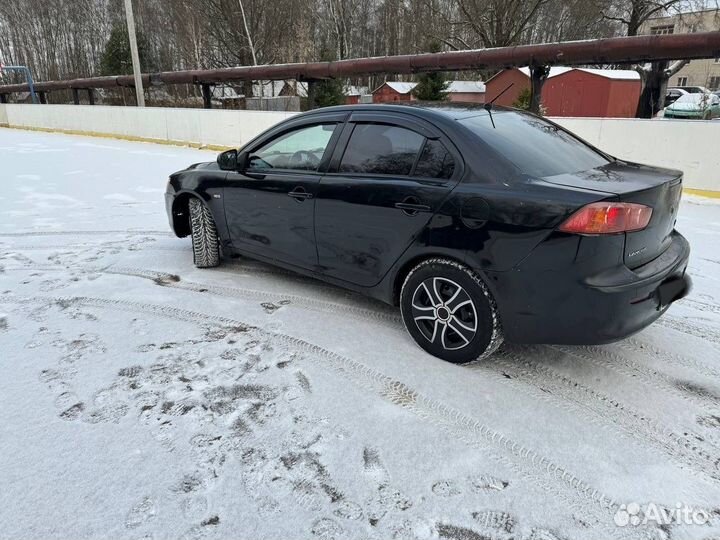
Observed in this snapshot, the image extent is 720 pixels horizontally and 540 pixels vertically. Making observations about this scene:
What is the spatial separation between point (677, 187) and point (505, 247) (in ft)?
3.83

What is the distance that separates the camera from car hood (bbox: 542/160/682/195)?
8.30ft

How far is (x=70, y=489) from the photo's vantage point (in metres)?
2.00

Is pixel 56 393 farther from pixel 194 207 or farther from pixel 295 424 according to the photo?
pixel 194 207

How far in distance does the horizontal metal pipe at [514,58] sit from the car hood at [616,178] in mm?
10915

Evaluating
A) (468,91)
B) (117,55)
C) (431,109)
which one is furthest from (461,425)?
(117,55)

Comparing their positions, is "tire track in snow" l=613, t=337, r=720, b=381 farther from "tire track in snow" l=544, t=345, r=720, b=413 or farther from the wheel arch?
the wheel arch

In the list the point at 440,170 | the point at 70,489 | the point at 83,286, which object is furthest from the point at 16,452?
the point at 440,170

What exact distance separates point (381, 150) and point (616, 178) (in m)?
1.40

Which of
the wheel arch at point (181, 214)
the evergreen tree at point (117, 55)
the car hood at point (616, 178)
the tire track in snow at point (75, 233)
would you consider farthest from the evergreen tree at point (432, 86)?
the evergreen tree at point (117, 55)

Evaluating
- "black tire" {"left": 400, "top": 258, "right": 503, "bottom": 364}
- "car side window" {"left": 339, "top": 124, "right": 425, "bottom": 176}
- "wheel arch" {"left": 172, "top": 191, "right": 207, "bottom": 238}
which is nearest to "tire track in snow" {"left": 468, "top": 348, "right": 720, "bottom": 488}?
"black tire" {"left": 400, "top": 258, "right": 503, "bottom": 364}

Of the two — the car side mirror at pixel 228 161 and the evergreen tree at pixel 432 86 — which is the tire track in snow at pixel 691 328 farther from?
the evergreen tree at pixel 432 86

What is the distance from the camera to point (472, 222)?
8.80 feet

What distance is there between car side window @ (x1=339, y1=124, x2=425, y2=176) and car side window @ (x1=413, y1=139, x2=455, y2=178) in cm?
6

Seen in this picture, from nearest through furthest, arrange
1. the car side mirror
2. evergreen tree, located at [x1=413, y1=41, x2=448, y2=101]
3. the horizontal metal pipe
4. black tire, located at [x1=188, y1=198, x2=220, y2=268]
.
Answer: the car side mirror
black tire, located at [x1=188, y1=198, x2=220, y2=268]
the horizontal metal pipe
evergreen tree, located at [x1=413, y1=41, x2=448, y2=101]
